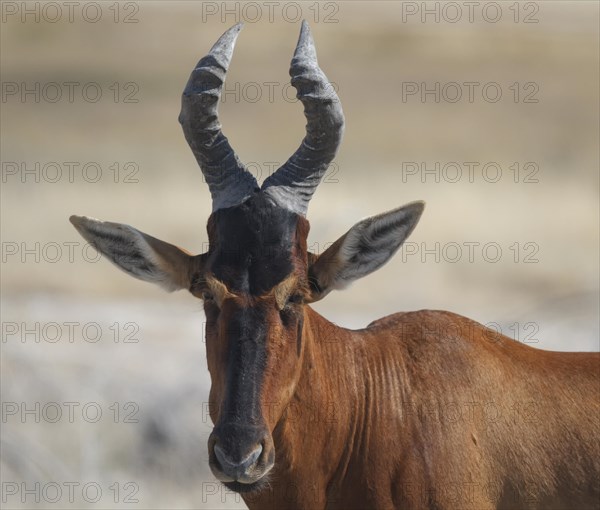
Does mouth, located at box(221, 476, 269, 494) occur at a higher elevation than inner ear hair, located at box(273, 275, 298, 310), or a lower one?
lower

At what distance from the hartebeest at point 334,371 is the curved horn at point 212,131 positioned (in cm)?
1

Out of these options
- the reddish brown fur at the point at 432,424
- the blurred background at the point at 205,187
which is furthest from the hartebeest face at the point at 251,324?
the blurred background at the point at 205,187

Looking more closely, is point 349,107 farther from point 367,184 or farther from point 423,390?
point 423,390

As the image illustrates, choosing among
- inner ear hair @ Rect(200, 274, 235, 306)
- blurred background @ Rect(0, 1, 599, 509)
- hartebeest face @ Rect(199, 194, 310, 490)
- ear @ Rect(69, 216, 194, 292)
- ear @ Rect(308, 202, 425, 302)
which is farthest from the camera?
blurred background @ Rect(0, 1, 599, 509)

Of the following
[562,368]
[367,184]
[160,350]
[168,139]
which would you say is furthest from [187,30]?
[562,368]

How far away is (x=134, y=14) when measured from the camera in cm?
5012

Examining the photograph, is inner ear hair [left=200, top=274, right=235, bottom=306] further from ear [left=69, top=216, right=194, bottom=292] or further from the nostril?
the nostril

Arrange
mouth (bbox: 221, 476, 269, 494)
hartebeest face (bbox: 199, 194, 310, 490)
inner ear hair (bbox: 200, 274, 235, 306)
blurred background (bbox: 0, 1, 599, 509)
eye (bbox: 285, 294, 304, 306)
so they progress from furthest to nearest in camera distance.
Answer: blurred background (bbox: 0, 1, 599, 509) → eye (bbox: 285, 294, 304, 306) → inner ear hair (bbox: 200, 274, 235, 306) → mouth (bbox: 221, 476, 269, 494) → hartebeest face (bbox: 199, 194, 310, 490)

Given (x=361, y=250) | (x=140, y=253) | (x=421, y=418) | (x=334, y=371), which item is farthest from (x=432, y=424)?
(x=140, y=253)

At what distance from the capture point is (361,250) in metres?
9.36

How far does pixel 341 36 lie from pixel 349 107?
7.44m

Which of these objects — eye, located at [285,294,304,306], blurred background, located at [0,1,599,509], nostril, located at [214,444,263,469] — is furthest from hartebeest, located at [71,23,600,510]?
blurred background, located at [0,1,599,509]

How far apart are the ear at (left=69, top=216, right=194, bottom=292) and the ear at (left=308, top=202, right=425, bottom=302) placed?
103 cm

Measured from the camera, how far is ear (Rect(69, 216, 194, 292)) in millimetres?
9383
